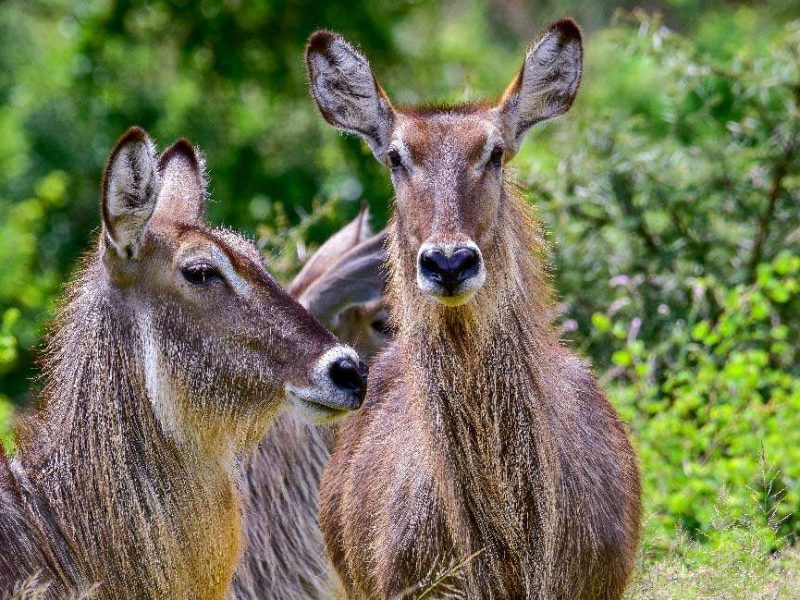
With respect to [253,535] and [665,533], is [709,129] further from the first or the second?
[253,535]

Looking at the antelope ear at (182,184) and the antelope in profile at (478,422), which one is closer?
the antelope in profile at (478,422)

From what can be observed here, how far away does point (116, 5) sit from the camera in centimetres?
1791

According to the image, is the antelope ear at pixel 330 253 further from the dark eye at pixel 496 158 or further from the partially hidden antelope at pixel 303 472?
the dark eye at pixel 496 158

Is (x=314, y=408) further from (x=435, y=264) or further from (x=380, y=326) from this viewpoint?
(x=380, y=326)

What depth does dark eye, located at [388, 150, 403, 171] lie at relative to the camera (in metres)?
6.27

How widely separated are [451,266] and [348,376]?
584 millimetres

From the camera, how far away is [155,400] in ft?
19.5

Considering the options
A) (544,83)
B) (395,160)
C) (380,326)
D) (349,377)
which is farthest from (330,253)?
(349,377)

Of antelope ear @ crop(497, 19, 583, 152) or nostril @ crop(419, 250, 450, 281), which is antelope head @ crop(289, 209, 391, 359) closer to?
antelope ear @ crop(497, 19, 583, 152)

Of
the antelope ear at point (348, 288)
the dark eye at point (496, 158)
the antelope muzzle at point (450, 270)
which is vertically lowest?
the antelope ear at point (348, 288)

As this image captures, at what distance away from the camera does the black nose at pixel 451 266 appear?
572 cm

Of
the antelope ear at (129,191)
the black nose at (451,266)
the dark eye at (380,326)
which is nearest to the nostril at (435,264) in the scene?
the black nose at (451,266)

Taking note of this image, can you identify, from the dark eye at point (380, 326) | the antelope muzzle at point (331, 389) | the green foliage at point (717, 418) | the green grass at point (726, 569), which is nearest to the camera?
the antelope muzzle at point (331, 389)

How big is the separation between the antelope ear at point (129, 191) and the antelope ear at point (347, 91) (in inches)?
41.0
